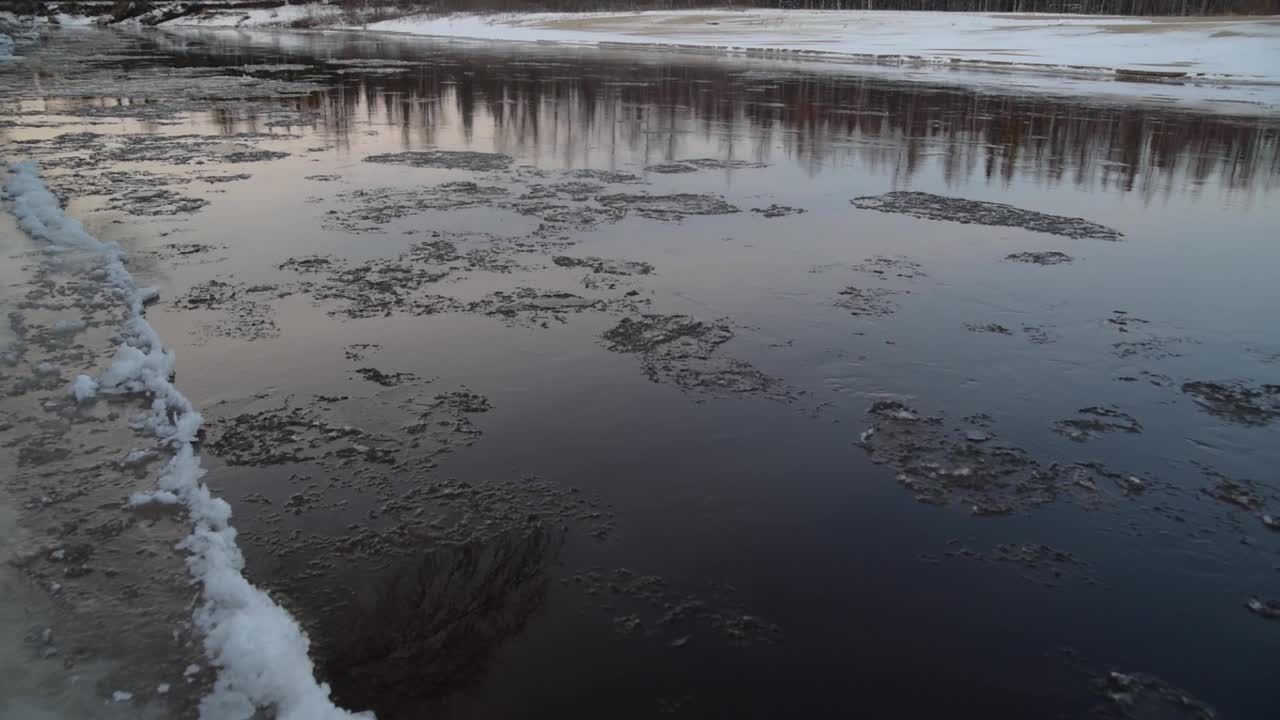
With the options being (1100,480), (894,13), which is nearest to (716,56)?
(894,13)

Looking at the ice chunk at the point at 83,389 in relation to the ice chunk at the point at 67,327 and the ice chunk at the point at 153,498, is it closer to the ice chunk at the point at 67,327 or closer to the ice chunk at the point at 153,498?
the ice chunk at the point at 67,327

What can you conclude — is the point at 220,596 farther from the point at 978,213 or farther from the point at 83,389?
the point at 978,213

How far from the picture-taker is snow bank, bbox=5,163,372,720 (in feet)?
10.3

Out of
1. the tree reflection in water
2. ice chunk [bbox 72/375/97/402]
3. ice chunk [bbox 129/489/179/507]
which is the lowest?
the tree reflection in water

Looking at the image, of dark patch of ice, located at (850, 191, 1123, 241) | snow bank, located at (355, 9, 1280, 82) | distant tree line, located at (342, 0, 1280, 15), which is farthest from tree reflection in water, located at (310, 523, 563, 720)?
distant tree line, located at (342, 0, 1280, 15)

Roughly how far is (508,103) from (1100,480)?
1914cm

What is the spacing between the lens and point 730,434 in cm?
531

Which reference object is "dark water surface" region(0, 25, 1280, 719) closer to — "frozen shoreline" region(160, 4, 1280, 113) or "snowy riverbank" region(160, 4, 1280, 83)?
"frozen shoreline" region(160, 4, 1280, 113)

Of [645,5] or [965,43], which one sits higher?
[645,5]

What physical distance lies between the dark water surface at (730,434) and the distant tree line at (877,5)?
3262 inches

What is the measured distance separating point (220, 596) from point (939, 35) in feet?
185

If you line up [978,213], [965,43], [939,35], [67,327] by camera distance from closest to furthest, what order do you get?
[67,327], [978,213], [965,43], [939,35]

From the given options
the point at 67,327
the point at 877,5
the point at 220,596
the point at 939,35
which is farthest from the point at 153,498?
the point at 877,5

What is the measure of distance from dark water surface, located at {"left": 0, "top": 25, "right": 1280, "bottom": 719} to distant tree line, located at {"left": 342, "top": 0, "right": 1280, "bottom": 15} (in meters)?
82.8
